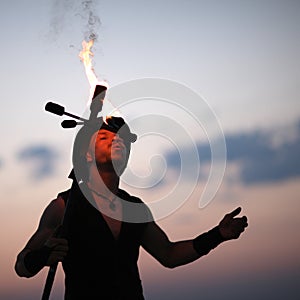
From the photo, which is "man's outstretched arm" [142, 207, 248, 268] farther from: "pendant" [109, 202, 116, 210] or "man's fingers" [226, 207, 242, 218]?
"pendant" [109, 202, 116, 210]

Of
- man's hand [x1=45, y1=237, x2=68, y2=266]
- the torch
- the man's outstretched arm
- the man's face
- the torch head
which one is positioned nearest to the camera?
man's hand [x1=45, y1=237, x2=68, y2=266]

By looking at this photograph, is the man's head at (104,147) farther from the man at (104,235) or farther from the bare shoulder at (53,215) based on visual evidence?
the bare shoulder at (53,215)

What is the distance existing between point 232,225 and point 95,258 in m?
1.17

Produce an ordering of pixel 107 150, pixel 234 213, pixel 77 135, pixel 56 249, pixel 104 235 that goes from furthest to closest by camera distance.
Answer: pixel 77 135, pixel 107 150, pixel 104 235, pixel 234 213, pixel 56 249

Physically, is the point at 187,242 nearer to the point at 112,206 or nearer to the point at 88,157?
the point at 112,206

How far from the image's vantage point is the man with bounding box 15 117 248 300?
A: 484cm

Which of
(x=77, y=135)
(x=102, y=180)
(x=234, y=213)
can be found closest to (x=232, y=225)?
(x=234, y=213)

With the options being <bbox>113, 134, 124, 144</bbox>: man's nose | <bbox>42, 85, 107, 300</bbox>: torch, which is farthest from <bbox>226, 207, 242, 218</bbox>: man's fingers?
<bbox>42, 85, 107, 300</bbox>: torch

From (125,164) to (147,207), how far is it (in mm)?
443

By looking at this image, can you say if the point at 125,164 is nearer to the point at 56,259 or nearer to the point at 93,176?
the point at 93,176

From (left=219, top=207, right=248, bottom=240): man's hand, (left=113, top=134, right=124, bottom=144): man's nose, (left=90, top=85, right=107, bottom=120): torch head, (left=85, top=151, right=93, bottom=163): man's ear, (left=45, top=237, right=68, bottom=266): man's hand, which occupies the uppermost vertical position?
(left=90, top=85, right=107, bottom=120): torch head

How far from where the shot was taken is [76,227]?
5.01m

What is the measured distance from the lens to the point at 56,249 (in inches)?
178

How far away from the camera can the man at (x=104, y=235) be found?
15.9 ft
